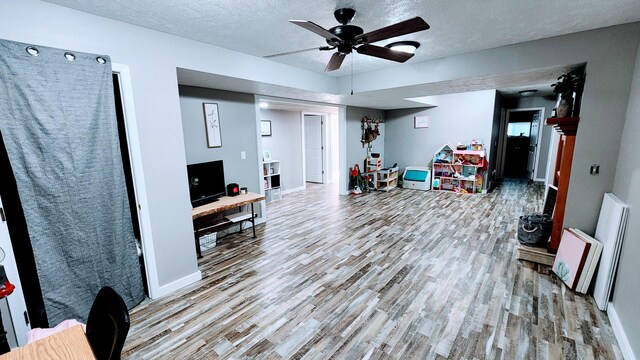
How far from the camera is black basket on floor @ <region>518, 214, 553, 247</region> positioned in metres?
2.96

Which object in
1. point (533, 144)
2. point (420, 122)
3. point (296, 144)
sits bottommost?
point (533, 144)

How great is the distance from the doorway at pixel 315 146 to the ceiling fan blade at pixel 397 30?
5.53 m

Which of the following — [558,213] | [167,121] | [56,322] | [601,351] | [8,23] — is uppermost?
[8,23]

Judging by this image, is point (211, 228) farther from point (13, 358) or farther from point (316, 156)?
point (316, 156)

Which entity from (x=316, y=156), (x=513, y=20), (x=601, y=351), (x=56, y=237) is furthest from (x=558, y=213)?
(x=316, y=156)

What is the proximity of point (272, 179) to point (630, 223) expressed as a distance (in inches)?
211

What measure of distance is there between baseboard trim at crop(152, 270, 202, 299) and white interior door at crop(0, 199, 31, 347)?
0.86 m

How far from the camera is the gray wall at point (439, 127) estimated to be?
245 inches

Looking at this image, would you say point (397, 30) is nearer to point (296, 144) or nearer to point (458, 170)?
point (296, 144)

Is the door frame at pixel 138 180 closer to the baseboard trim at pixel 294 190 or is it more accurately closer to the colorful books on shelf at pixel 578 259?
the colorful books on shelf at pixel 578 259

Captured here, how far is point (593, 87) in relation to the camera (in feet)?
7.91

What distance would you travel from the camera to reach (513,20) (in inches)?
87.1

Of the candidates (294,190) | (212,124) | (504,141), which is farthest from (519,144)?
(212,124)

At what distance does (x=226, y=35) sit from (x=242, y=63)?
522 mm
